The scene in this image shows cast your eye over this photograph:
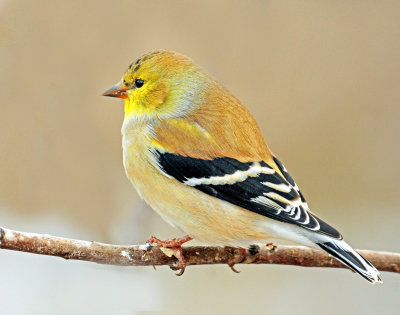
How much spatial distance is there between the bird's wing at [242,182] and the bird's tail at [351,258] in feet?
0.65

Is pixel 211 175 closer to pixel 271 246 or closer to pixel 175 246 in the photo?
pixel 175 246

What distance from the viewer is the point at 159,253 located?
339 centimetres

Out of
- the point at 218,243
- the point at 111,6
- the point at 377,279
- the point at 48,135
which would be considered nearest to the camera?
the point at 377,279

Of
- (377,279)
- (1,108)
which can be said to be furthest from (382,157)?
(1,108)

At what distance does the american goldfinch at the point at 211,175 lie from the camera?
329 centimetres

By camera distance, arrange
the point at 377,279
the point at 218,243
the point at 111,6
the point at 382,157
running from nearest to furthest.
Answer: the point at 377,279 → the point at 218,243 → the point at 111,6 → the point at 382,157

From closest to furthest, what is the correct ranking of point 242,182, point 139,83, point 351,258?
point 351,258
point 242,182
point 139,83

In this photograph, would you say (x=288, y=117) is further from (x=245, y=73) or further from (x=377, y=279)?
(x=377, y=279)

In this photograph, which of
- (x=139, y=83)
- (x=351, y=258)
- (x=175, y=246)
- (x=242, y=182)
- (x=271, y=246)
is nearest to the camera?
(x=351, y=258)

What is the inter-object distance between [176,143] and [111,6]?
2.32m

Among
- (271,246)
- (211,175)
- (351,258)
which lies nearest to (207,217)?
(211,175)

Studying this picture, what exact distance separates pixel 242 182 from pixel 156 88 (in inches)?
36.2

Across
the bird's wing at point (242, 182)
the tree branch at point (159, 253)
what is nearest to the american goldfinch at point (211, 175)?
the bird's wing at point (242, 182)

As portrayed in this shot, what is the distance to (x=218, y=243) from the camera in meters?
3.44
